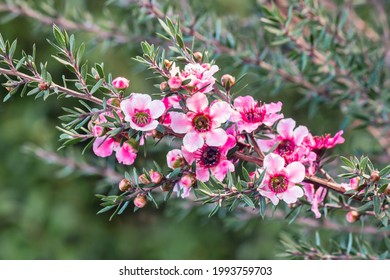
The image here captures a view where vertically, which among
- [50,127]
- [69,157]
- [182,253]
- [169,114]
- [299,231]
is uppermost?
[169,114]

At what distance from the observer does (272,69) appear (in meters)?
1.45

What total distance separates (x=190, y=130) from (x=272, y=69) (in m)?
0.69

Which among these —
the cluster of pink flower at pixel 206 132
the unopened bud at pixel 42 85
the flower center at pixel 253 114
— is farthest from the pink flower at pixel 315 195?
the unopened bud at pixel 42 85

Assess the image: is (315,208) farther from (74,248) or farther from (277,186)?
(74,248)

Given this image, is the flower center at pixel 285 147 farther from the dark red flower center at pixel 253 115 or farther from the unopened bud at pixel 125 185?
the unopened bud at pixel 125 185

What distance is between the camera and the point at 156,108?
0.81m

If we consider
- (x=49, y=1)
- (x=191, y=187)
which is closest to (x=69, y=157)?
(x=49, y=1)

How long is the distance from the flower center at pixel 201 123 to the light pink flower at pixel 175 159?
0.06 m

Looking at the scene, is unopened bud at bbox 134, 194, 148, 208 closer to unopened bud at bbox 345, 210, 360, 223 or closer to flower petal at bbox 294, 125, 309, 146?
flower petal at bbox 294, 125, 309, 146

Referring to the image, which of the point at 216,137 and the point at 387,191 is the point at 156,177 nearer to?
the point at 216,137

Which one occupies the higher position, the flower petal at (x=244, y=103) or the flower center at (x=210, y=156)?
the flower petal at (x=244, y=103)

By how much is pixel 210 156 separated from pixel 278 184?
4.0 inches

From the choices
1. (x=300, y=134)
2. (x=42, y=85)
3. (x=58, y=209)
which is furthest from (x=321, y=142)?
(x=58, y=209)

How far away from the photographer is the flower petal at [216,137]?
0.80m
